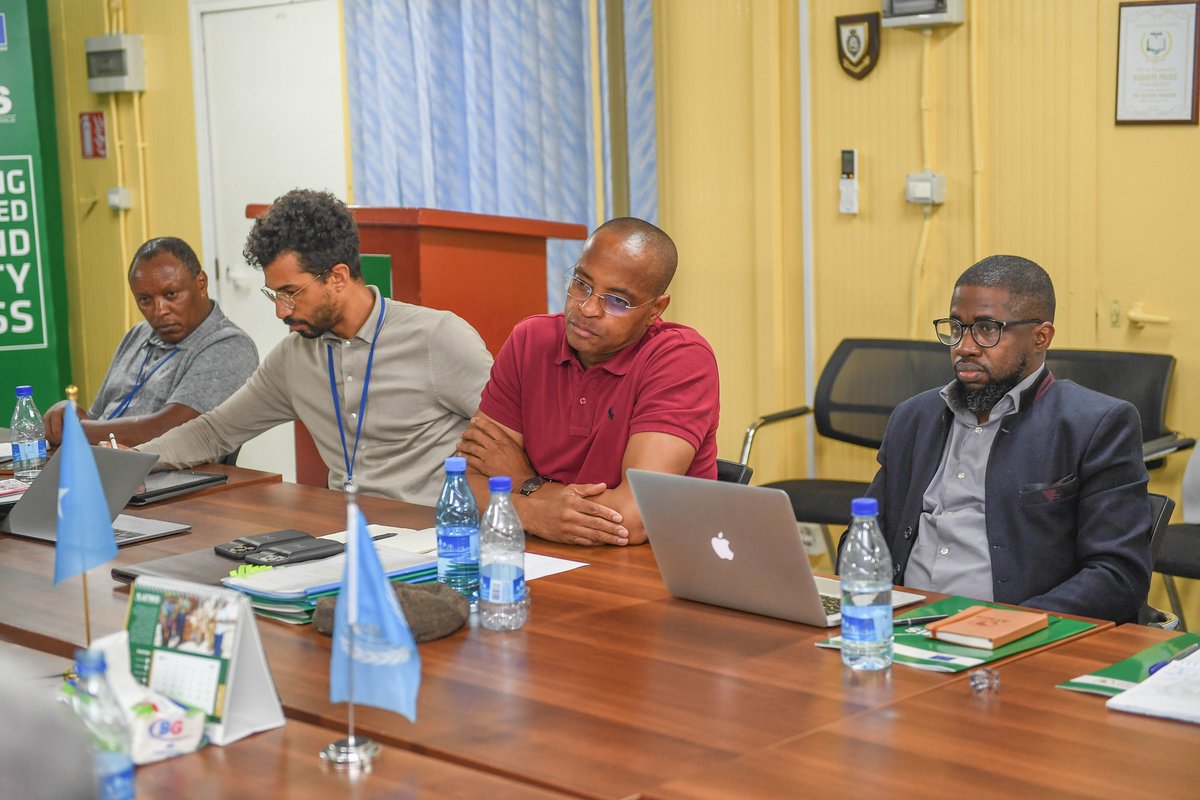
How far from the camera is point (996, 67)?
444 centimetres

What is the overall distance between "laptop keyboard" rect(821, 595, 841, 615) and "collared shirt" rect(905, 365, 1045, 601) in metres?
0.51

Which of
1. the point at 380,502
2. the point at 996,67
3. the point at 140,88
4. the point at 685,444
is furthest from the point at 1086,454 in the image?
the point at 140,88

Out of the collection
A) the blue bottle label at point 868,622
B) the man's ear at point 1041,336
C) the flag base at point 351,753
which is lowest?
the flag base at point 351,753

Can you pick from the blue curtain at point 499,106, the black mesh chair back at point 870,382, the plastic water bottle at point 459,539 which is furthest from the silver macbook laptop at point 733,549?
the blue curtain at point 499,106

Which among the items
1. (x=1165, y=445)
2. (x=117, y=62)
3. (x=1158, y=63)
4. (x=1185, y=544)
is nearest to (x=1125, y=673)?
(x=1185, y=544)

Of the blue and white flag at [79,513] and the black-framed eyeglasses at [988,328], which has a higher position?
the black-framed eyeglasses at [988,328]

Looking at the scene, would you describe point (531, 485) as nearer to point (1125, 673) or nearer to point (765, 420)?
point (1125, 673)

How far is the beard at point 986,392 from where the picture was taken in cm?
269

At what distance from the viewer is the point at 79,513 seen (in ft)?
6.38

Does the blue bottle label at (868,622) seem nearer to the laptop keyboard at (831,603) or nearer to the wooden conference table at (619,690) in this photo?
the wooden conference table at (619,690)

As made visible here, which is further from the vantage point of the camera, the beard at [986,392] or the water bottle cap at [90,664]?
the beard at [986,392]

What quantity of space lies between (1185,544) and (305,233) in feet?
7.94

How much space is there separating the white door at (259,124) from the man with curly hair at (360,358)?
255 cm

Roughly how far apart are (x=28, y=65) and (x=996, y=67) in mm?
4559
